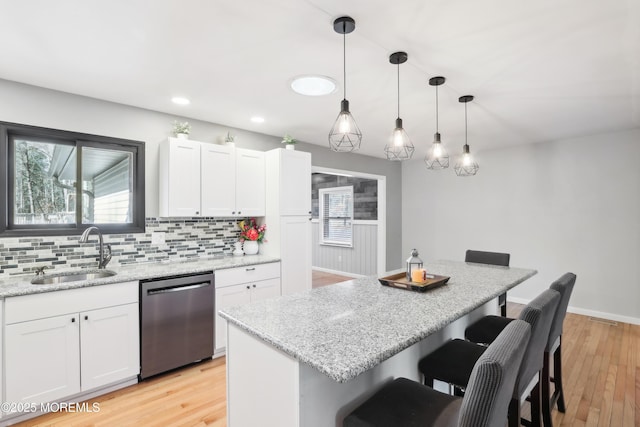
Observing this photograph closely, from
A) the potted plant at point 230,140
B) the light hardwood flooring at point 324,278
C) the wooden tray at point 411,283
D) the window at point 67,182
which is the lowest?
the light hardwood flooring at point 324,278

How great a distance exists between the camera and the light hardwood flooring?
20.4 feet

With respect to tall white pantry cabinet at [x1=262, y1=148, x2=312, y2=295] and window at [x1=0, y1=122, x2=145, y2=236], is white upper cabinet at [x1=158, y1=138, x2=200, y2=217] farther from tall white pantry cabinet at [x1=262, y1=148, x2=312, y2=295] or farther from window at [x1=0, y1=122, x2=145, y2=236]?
tall white pantry cabinet at [x1=262, y1=148, x2=312, y2=295]

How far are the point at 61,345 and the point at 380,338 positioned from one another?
2.31 metres

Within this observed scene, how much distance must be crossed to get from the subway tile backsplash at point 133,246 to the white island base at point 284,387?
198 cm

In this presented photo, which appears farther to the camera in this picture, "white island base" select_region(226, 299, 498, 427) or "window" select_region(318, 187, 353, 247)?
"window" select_region(318, 187, 353, 247)

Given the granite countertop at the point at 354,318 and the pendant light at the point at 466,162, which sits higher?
the pendant light at the point at 466,162

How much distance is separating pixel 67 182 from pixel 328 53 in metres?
2.53

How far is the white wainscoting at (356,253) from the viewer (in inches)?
250

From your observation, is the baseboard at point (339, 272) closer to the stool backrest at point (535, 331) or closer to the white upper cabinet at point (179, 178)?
the white upper cabinet at point (179, 178)

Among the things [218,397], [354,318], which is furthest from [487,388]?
[218,397]

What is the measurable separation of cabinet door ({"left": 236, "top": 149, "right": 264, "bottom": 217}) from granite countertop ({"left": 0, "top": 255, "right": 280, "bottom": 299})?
541mm

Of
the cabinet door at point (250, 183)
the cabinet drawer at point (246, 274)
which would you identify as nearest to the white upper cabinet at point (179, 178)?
the cabinet door at point (250, 183)

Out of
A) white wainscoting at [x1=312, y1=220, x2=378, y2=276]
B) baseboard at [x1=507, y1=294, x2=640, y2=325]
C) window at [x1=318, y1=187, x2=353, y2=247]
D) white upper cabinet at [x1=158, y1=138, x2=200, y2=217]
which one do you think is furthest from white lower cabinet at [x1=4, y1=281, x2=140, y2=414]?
baseboard at [x1=507, y1=294, x2=640, y2=325]

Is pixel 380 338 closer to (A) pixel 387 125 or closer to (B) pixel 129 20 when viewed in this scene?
(B) pixel 129 20
